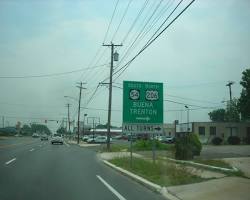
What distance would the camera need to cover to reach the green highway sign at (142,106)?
82.7 feet

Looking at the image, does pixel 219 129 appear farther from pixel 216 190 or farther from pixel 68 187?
pixel 216 190

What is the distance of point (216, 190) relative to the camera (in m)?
14.8

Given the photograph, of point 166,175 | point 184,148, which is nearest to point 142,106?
point 184,148

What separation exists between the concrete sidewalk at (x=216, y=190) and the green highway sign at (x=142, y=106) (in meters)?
8.46

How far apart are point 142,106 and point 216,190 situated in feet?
35.7

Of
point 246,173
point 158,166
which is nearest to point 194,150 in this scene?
point 158,166

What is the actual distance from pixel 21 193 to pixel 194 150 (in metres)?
18.9

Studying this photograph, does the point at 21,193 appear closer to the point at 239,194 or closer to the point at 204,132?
the point at 239,194

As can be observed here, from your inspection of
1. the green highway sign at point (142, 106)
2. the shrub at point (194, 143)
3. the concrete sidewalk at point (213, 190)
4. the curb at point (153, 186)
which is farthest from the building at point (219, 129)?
the concrete sidewalk at point (213, 190)

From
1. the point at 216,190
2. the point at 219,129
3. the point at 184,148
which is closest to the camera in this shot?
the point at 216,190

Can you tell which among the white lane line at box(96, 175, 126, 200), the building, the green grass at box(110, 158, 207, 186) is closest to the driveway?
the green grass at box(110, 158, 207, 186)

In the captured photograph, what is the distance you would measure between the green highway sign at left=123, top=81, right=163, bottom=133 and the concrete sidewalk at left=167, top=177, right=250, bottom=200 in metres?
8.46

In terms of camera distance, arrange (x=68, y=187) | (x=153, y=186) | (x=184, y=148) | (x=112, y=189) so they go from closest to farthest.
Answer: (x=112, y=189), (x=153, y=186), (x=68, y=187), (x=184, y=148)

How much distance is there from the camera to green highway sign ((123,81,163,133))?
2520 cm
